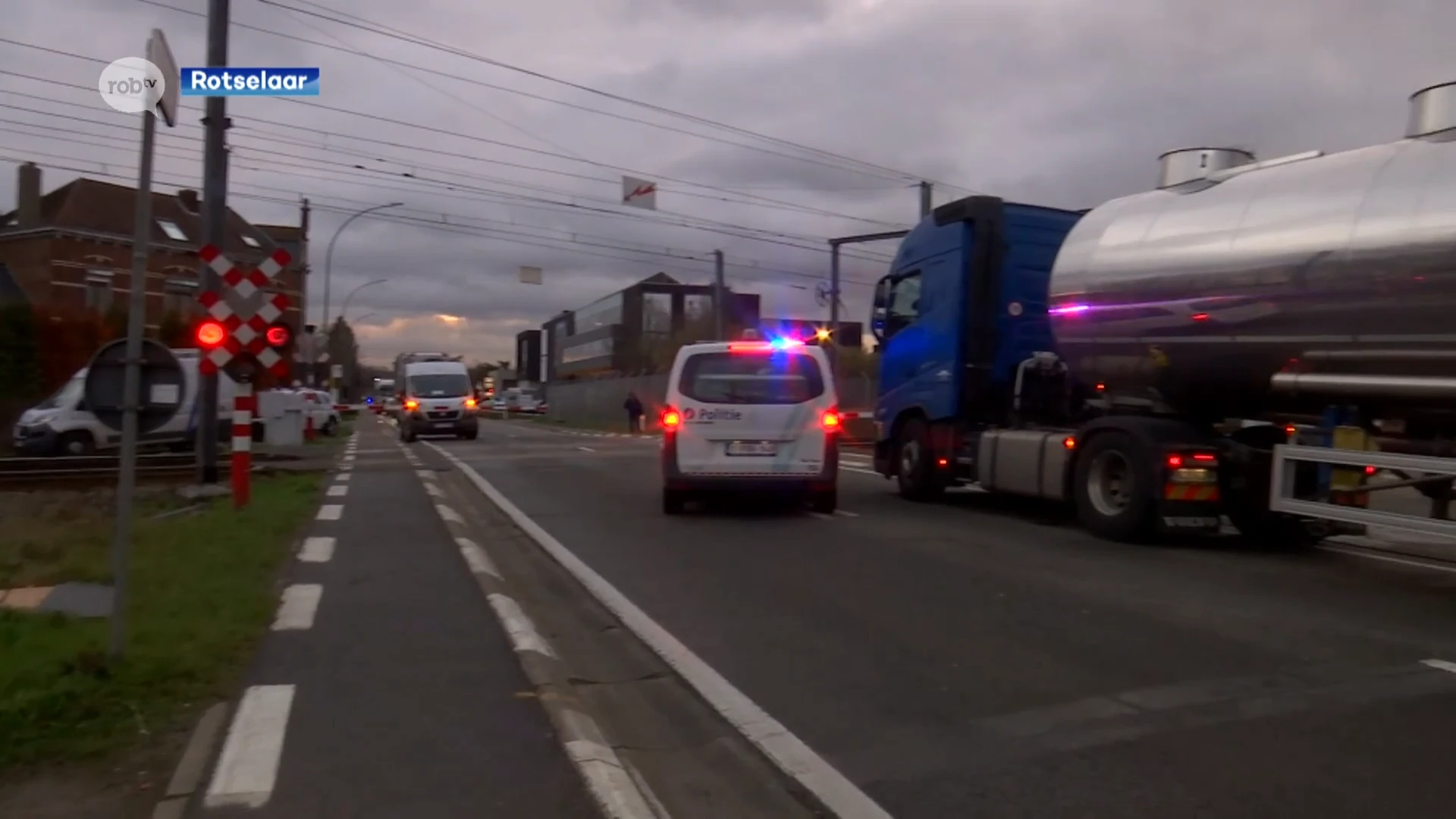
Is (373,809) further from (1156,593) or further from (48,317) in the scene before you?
(48,317)

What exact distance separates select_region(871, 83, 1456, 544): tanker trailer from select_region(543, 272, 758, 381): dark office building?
61408mm

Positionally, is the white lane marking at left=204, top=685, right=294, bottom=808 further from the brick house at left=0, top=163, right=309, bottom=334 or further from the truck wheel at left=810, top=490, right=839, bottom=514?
the brick house at left=0, top=163, right=309, bottom=334

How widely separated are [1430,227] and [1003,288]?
19.9 feet

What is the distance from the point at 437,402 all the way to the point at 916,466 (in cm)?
2305

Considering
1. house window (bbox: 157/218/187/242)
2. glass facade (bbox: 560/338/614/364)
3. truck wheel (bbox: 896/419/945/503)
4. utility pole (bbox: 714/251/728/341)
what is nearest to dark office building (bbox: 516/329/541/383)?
glass facade (bbox: 560/338/614/364)

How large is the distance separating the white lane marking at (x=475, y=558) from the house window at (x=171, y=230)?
140 feet

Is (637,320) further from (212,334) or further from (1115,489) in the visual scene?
(1115,489)

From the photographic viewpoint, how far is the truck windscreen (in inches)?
1406

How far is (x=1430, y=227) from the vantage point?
8164 mm

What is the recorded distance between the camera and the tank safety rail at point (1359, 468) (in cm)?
845

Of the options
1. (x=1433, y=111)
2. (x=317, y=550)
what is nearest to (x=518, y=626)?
(x=317, y=550)

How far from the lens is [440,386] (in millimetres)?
35969

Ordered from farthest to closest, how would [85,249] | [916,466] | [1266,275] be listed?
1. [85,249]
2. [916,466]
3. [1266,275]

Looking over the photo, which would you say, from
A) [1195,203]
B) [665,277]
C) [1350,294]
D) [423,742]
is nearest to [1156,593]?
[1350,294]
